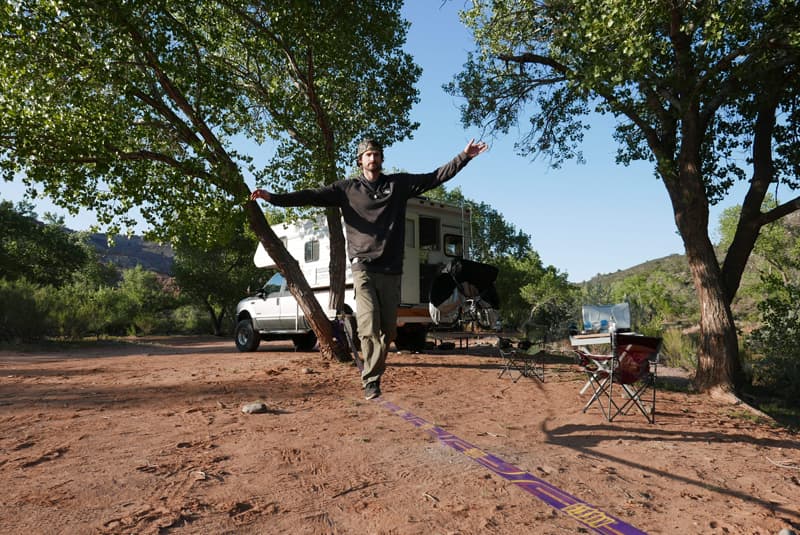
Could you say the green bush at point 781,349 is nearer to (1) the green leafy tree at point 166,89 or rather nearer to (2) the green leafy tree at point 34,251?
(1) the green leafy tree at point 166,89

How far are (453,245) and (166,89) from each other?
6375 millimetres

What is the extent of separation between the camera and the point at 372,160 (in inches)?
177

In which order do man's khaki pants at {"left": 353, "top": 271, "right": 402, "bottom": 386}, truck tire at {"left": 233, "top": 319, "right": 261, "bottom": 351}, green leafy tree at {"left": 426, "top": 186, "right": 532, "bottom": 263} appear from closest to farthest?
1. man's khaki pants at {"left": 353, "top": 271, "right": 402, "bottom": 386}
2. truck tire at {"left": 233, "top": 319, "right": 261, "bottom": 351}
3. green leafy tree at {"left": 426, "top": 186, "right": 532, "bottom": 263}

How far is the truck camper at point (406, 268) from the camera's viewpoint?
10.4 metres

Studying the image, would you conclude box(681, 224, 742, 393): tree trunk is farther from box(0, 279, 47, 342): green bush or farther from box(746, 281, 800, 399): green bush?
box(0, 279, 47, 342): green bush

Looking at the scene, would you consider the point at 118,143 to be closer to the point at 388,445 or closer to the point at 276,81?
the point at 276,81

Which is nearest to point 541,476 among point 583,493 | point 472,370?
point 583,493

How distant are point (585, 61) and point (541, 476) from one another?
20.5 ft

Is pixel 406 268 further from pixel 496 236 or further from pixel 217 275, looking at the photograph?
pixel 496 236

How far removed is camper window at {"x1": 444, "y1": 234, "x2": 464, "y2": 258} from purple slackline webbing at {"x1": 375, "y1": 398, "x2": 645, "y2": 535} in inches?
280

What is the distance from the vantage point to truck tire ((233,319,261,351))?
12.9m

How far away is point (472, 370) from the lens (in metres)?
8.81

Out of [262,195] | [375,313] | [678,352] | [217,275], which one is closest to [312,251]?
[262,195]

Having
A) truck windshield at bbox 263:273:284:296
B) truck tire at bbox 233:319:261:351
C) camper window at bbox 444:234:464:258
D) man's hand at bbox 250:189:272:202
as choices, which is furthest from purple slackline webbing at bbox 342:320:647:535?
truck tire at bbox 233:319:261:351
